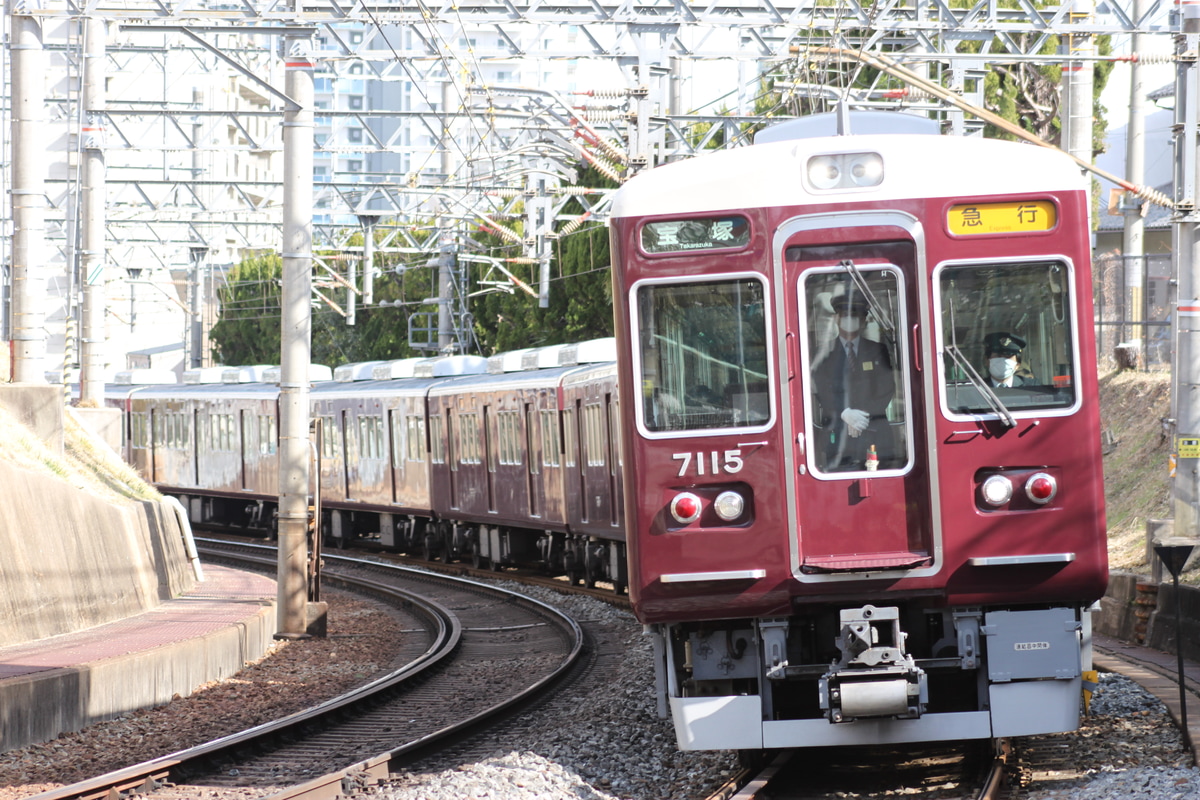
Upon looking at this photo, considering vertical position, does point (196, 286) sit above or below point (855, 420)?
above

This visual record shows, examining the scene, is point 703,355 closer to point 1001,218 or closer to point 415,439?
point 1001,218

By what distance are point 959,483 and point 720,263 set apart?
1454 mm

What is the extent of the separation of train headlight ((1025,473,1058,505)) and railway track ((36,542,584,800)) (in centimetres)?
364

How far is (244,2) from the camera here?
15922mm

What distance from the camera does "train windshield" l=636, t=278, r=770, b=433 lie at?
7.73 metres

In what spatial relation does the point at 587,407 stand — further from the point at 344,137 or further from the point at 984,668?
the point at 344,137

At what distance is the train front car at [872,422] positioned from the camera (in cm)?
759

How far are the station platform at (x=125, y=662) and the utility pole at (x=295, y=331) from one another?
0.47m

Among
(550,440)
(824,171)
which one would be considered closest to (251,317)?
(550,440)

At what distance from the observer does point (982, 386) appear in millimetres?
7590

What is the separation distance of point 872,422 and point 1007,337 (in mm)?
711

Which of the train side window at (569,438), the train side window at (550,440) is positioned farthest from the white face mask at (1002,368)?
the train side window at (550,440)

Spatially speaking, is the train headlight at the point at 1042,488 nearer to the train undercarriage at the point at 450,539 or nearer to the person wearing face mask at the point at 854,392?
the person wearing face mask at the point at 854,392

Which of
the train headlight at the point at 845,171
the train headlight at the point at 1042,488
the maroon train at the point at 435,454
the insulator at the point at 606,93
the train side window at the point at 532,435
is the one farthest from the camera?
the insulator at the point at 606,93
